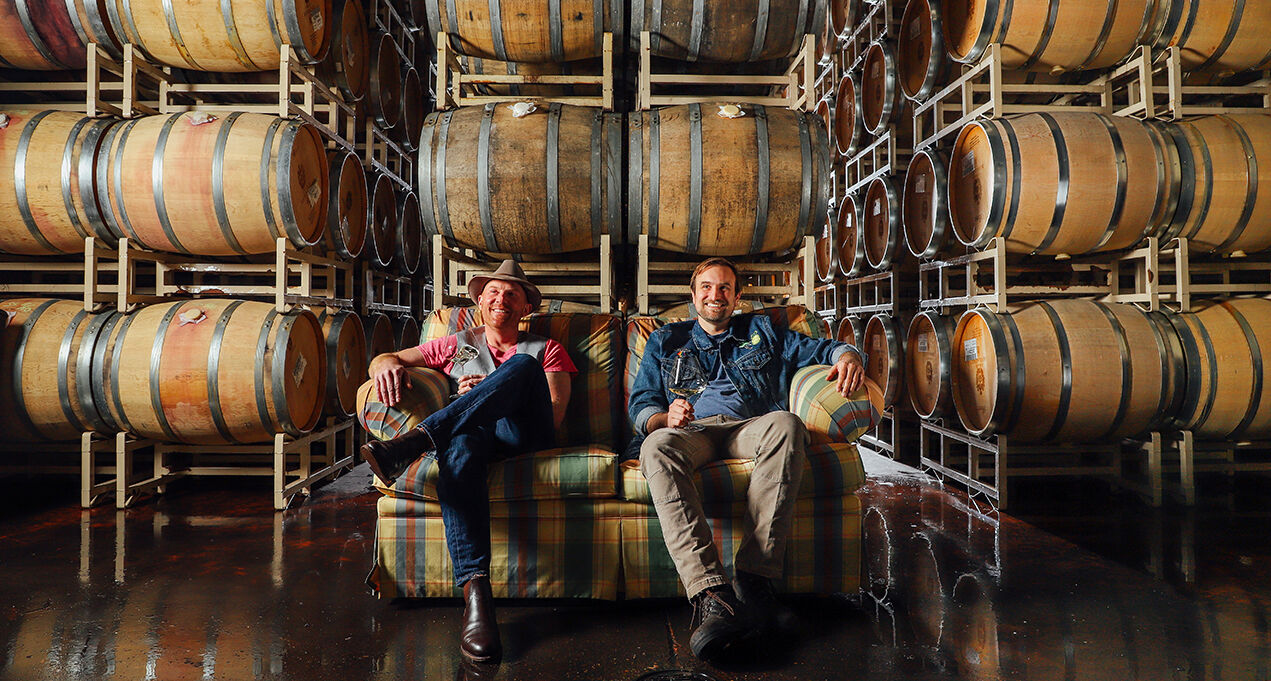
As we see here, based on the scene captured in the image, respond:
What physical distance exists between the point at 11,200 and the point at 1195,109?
672 cm

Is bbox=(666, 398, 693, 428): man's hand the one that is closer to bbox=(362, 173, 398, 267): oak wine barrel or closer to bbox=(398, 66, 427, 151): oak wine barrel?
bbox=(362, 173, 398, 267): oak wine barrel

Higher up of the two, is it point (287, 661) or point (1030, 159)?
point (1030, 159)

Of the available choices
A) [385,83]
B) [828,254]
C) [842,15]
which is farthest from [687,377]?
[842,15]

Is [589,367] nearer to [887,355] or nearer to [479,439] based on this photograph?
[479,439]

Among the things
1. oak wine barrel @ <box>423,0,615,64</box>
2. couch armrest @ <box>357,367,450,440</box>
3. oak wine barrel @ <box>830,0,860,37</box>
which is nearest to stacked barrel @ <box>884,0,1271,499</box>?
oak wine barrel @ <box>830,0,860,37</box>

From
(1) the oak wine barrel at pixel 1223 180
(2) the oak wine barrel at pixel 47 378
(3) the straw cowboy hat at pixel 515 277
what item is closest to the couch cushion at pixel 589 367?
(3) the straw cowboy hat at pixel 515 277

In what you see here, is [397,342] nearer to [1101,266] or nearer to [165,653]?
[165,653]

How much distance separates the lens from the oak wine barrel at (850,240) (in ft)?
18.9

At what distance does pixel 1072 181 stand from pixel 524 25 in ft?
10.2

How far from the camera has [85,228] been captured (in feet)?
13.1

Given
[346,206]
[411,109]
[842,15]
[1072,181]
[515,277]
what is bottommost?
[515,277]

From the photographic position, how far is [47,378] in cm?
381

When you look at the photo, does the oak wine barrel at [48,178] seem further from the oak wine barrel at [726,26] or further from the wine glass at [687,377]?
the wine glass at [687,377]

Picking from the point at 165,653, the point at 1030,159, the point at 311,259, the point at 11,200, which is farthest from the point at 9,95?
the point at 1030,159
